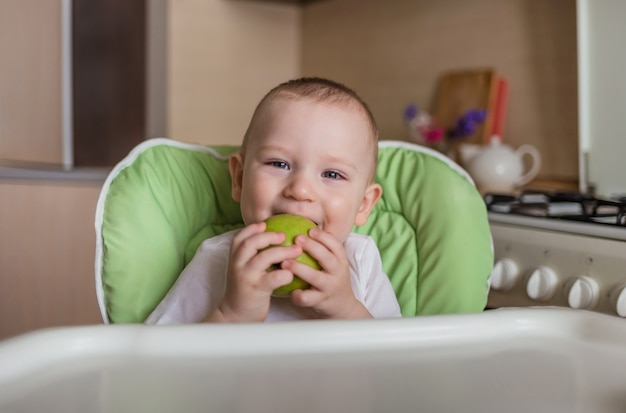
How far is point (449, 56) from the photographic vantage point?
2.15 metres

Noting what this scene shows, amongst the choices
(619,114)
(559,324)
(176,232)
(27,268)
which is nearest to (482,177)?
(619,114)

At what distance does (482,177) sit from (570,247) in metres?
0.59

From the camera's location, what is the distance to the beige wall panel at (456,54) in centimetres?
186

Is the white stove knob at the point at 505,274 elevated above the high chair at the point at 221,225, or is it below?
below

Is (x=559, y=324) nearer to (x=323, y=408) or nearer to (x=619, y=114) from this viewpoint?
(x=323, y=408)

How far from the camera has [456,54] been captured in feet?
6.98

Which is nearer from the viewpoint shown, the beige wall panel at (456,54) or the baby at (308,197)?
the baby at (308,197)

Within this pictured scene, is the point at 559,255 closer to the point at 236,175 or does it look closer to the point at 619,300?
the point at 619,300

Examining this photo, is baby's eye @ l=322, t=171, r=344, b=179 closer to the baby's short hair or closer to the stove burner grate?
the baby's short hair

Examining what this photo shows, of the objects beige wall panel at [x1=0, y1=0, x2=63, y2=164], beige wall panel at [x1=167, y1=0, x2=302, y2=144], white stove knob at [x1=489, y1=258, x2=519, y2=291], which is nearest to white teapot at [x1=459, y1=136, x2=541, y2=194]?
white stove knob at [x1=489, y1=258, x2=519, y2=291]

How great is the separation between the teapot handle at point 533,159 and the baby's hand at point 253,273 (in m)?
1.14

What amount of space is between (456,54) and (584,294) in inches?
45.7

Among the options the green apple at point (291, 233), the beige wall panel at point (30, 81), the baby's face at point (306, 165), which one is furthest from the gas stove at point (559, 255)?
the beige wall panel at point (30, 81)

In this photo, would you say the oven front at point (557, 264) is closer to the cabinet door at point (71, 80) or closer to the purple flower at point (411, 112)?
the purple flower at point (411, 112)
